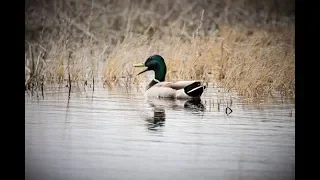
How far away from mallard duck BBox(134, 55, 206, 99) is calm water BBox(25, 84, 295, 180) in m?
0.05

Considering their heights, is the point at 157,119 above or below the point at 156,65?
below

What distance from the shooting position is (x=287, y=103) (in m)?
3.71

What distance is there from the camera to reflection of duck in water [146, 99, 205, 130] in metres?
3.72

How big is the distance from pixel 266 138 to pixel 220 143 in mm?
312

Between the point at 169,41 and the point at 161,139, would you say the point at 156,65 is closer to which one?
the point at 169,41

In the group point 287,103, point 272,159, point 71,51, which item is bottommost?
point 272,159

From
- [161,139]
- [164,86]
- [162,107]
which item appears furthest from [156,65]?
[161,139]

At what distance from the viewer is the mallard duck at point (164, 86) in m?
3.72

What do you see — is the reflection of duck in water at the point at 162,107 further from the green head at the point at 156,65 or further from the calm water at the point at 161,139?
the green head at the point at 156,65

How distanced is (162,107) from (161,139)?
218mm

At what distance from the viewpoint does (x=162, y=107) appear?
374 centimetres

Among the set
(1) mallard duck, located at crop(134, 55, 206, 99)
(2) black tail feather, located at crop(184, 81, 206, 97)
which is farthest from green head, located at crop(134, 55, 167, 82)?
(2) black tail feather, located at crop(184, 81, 206, 97)
